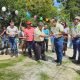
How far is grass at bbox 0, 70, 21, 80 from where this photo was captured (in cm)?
1184

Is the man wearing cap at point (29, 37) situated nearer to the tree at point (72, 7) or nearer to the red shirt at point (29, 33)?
the red shirt at point (29, 33)

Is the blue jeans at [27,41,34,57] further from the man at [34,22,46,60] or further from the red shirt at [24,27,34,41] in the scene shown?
the man at [34,22,46,60]

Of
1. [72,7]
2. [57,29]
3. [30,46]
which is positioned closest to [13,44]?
[30,46]

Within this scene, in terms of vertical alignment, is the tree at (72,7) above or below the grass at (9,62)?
above

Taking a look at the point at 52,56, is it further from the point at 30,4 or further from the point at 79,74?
the point at 30,4

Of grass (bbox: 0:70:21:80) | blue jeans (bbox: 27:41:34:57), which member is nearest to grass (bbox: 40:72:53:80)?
grass (bbox: 0:70:21:80)

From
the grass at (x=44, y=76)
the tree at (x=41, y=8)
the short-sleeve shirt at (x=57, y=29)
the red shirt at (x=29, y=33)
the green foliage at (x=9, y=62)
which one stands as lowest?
the grass at (x=44, y=76)

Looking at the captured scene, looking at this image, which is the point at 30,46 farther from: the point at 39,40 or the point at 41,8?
the point at 41,8

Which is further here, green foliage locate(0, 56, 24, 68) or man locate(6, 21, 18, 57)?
man locate(6, 21, 18, 57)

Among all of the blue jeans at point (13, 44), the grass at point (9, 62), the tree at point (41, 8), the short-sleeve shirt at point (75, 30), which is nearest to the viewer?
the grass at point (9, 62)

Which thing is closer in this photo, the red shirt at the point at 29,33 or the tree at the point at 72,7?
the red shirt at the point at 29,33

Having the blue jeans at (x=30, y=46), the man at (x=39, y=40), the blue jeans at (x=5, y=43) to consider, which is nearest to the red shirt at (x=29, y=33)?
the blue jeans at (x=30, y=46)

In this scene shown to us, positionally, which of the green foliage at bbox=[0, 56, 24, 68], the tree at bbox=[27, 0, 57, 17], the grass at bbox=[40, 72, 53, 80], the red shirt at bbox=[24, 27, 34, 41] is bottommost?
the grass at bbox=[40, 72, 53, 80]

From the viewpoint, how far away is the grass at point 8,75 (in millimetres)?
11844
